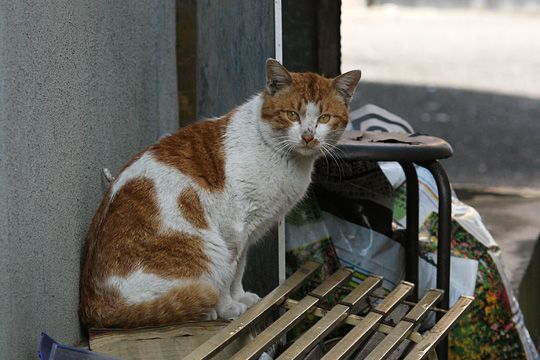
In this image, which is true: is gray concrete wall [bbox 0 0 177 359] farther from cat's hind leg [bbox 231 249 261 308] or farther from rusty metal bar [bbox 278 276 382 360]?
rusty metal bar [bbox 278 276 382 360]

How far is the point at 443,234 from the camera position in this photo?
3.15 metres

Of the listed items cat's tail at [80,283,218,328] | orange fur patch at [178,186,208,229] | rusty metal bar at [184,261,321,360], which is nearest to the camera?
rusty metal bar at [184,261,321,360]

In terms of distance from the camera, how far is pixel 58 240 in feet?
7.82

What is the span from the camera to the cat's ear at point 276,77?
2.76m


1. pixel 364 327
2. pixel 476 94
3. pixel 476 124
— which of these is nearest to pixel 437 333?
pixel 364 327

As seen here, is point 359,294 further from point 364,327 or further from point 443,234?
point 443,234

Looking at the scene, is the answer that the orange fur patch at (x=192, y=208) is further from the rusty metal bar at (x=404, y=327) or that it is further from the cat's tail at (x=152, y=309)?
the rusty metal bar at (x=404, y=327)

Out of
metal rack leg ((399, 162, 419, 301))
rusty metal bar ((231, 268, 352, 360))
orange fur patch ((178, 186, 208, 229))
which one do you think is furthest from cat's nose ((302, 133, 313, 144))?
metal rack leg ((399, 162, 419, 301))

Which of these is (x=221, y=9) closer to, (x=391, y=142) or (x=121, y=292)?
(x=391, y=142)

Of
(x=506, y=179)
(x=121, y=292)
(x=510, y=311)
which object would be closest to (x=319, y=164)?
(x=510, y=311)

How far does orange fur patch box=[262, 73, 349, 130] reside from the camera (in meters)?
2.78

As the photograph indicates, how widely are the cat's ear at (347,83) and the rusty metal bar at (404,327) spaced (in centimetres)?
67

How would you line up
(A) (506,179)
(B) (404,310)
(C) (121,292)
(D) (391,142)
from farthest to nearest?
(A) (506,179)
(D) (391,142)
(B) (404,310)
(C) (121,292)

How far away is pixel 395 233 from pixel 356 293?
781mm
